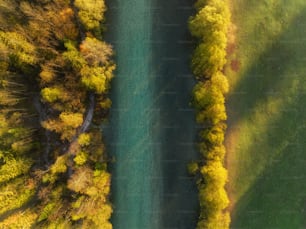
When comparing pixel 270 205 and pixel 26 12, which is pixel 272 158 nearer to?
pixel 270 205

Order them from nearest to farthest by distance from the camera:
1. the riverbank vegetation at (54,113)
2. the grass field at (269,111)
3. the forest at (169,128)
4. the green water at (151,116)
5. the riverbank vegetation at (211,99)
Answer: the riverbank vegetation at (211,99) < the riverbank vegetation at (54,113) < the forest at (169,128) < the grass field at (269,111) < the green water at (151,116)

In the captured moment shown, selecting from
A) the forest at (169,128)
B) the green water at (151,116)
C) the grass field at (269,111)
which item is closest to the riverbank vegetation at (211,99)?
the forest at (169,128)

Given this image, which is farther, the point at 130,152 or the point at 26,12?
the point at 130,152

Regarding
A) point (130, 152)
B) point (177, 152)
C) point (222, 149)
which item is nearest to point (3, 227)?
point (130, 152)

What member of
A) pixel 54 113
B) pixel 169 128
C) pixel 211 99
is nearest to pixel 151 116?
pixel 169 128

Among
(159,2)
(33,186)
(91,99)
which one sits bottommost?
(33,186)

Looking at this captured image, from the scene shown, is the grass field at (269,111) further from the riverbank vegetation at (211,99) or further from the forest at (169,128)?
the riverbank vegetation at (211,99)

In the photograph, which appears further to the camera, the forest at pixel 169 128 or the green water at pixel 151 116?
the green water at pixel 151 116
